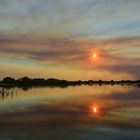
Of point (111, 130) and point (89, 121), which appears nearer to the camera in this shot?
point (111, 130)

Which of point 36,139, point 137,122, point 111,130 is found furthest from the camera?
point 137,122

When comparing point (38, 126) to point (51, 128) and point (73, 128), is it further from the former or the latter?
point (73, 128)

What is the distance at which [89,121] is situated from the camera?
28.0 metres

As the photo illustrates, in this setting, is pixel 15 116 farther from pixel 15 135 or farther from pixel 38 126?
pixel 15 135

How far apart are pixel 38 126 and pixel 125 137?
25.2 feet

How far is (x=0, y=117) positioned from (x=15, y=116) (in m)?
1.63

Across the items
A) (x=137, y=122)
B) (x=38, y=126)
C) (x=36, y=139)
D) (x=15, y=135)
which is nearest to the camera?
(x=36, y=139)

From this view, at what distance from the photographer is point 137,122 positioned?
27031 mm

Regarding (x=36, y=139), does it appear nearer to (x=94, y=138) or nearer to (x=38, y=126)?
(x=94, y=138)

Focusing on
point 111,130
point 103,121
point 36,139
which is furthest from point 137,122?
point 36,139

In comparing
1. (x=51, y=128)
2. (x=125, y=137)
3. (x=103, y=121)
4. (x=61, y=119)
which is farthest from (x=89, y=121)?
(x=125, y=137)

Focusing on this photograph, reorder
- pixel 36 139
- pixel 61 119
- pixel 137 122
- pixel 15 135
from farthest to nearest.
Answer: pixel 61 119, pixel 137 122, pixel 15 135, pixel 36 139

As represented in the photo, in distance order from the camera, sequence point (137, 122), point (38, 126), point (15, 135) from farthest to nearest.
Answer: point (137, 122) → point (38, 126) → point (15, 135)

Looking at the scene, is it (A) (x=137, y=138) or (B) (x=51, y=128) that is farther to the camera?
(B) (x=51, y=128)
